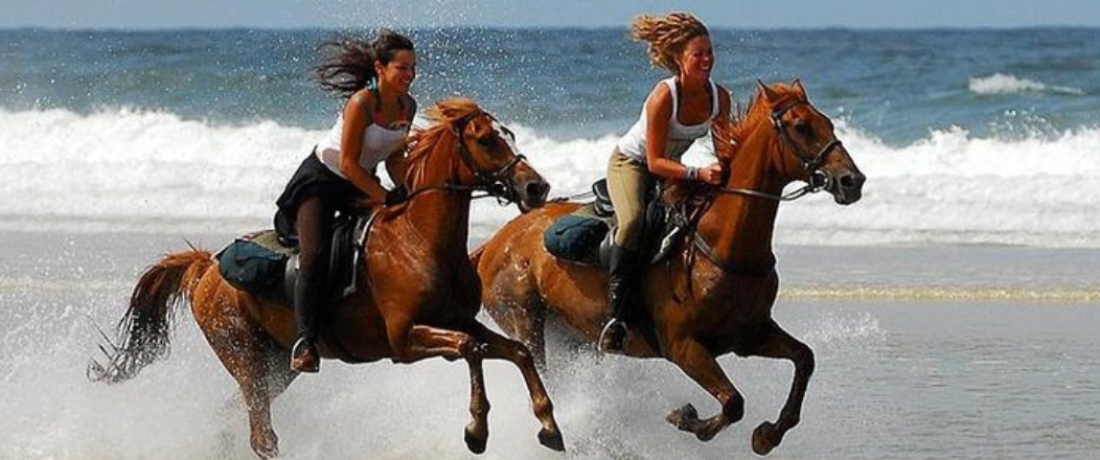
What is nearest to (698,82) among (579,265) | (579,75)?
(579,265)

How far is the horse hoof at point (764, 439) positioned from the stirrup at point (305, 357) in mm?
1934

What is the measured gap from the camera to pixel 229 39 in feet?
196

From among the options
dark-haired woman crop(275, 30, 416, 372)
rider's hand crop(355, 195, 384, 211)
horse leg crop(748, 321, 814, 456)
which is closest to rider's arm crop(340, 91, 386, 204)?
dark-haired woman crop(275, 30, 416, 372)

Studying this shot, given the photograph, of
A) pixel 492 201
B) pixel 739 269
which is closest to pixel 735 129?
pixel 739 269

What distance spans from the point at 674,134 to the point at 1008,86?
31.0m

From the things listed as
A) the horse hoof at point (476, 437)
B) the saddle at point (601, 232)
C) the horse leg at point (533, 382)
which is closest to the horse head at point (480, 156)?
the horse leg at point (533, 382)

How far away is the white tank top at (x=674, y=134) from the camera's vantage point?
9.88 meters

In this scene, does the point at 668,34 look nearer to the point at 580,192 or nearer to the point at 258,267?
the point at 258,267

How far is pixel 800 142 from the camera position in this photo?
929 centimetres

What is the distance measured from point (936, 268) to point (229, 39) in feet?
143

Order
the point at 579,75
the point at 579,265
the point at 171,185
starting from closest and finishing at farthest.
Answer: the point at 579,265
the point at 171,185
the point at 579,75

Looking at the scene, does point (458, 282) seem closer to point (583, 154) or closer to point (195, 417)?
point (195, 417)

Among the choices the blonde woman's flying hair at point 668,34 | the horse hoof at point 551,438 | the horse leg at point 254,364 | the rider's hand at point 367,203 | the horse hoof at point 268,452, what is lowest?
the horse hoof at point 268,452

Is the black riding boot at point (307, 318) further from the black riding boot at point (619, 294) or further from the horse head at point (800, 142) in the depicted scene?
the horse head at point (800, 142)
